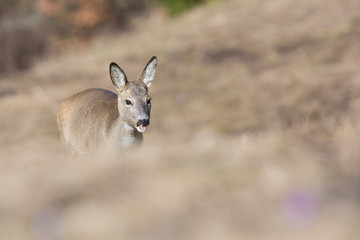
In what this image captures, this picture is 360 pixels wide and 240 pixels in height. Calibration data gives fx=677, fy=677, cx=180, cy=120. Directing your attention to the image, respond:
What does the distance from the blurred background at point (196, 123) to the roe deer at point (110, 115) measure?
52cm

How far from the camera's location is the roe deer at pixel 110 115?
8508mm

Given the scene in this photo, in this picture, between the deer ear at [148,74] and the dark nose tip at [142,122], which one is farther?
the deer ear at [148,74]

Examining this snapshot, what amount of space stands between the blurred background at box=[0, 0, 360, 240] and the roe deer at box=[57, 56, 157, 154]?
52 cm

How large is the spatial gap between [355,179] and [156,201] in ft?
4.03

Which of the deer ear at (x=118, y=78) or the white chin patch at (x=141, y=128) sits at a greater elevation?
the deer ear at (x=118, y=78)

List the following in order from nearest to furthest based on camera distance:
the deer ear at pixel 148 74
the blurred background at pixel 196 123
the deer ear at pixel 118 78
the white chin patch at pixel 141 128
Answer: the blurred background at pixel 196 123 → the white chin patch at pixel 141 128 → the deer ear at pixel 118 78 → the deer ear at pixel 148 74

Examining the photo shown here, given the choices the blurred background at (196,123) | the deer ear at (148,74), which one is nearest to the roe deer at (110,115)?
the deer ear at (148,74)

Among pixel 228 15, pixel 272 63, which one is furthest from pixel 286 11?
pixel 272 63

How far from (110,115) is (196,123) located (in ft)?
24.9

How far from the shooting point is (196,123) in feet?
54.2

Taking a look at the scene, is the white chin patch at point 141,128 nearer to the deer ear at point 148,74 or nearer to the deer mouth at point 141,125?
the deer mouth at point 141,125

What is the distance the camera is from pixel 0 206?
13.3ft

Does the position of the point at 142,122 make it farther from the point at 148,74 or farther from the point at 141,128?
the point at 148,74

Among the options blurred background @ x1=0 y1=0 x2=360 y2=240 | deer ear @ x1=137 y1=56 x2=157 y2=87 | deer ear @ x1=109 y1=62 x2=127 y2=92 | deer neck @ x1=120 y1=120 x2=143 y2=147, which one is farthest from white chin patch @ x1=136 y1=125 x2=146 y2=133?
deer ear @ x1=137 y1=56 x2=157 y2=87
